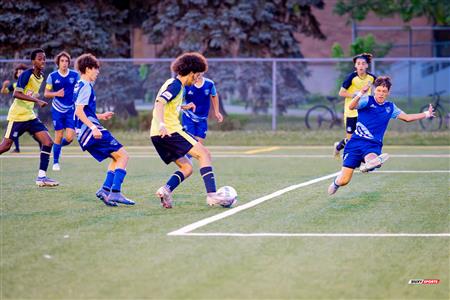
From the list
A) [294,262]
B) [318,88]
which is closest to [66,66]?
[294,262]

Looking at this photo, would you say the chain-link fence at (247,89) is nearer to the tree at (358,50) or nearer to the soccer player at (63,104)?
the tree at (358,50)

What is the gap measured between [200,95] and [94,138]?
3.86 metres

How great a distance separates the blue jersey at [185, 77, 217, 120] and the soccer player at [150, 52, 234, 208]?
401cm

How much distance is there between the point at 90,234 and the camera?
9.16 meters

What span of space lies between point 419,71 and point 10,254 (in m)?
23.4

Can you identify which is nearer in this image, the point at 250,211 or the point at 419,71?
the point at 250,211

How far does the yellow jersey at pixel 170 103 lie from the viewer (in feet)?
36.0

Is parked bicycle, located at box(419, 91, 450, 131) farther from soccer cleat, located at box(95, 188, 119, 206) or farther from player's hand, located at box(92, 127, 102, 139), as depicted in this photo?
player's hand, located at box(92, 127, 102, 139)

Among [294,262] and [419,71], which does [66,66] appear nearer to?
[294,262]

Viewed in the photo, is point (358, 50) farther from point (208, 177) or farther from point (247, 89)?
point (208, 177)

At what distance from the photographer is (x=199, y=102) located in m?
15.4

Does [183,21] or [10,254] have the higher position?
[183,21]

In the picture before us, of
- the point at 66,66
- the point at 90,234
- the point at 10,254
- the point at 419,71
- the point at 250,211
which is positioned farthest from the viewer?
the point at 419,71

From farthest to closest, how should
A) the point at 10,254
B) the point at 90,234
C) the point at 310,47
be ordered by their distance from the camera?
the point at 310,47 < the point at 90,234 < the point at 10,254
